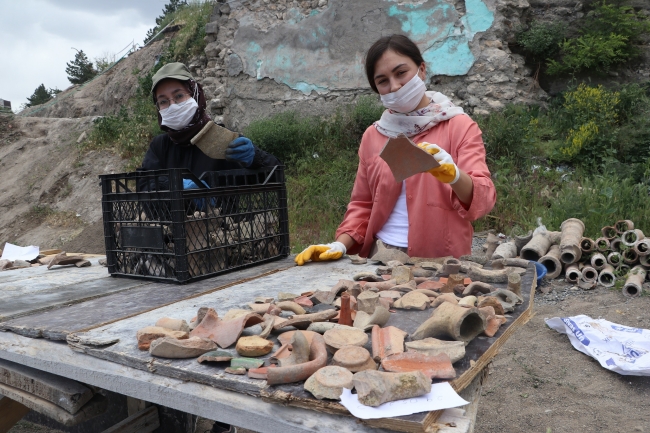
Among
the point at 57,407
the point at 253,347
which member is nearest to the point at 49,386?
the point at 57,407

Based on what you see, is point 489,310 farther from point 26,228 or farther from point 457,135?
point 26,228

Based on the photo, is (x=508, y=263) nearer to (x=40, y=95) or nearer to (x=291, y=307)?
(x=291, y=307)

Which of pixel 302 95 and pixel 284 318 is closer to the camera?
pixel 284 318

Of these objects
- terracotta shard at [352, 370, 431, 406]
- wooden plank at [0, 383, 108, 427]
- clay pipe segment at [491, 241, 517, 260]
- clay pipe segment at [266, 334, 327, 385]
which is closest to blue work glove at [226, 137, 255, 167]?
wooden plank at [0, 383, 108, 427]

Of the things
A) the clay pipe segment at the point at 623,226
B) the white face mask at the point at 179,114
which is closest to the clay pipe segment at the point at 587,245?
the clay pipe segment at the point at 623,226

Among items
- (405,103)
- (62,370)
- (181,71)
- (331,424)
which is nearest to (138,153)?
(181,71)

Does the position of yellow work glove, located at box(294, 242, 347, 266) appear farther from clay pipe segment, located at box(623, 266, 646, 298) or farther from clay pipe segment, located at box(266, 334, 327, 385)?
clay pipe segment, located at box(623, 266, 646, 298)

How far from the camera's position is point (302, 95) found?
791cm

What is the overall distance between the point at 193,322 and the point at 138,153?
26.5 feet

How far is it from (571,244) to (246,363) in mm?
3699

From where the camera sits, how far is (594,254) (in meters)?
4.07

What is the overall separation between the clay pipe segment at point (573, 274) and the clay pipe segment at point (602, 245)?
9.7 inches

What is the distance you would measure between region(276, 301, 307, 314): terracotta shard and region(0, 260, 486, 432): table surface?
0.18m

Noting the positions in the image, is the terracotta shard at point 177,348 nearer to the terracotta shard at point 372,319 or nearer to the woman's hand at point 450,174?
the terracotta shard at point 372,319
